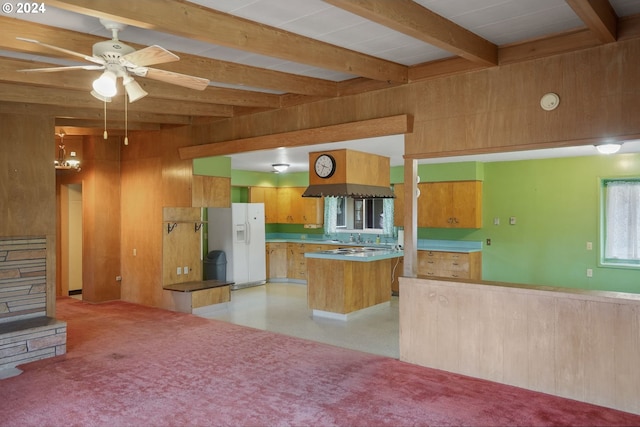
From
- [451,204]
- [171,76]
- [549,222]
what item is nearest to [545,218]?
[549,222]

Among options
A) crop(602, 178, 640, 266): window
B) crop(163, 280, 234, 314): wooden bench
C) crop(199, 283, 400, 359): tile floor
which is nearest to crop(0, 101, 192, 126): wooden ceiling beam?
crop(163, 280, 234, 314): wooden bench

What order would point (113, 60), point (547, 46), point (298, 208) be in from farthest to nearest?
point (298, 208) → point (547, 46) → point (113, 60)

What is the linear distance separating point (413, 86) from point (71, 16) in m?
2.92

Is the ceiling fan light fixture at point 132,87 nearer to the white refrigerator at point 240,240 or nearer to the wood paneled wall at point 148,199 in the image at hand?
the wood paneled wall at point 148,199

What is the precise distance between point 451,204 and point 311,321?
3496 millimetres

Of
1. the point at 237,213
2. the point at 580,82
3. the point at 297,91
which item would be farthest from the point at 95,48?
the point at 237,213

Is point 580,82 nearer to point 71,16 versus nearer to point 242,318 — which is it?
point 71,16

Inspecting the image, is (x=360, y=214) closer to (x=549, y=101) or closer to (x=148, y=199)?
(x=148, y=199)

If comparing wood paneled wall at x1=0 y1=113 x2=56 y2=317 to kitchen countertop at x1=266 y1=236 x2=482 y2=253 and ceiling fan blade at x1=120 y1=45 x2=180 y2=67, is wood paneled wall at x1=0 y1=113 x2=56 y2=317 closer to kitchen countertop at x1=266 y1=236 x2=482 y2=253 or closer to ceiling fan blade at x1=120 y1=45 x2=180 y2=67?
ceiling fan blade at x1=120 y1=45 x2=180 y2=67

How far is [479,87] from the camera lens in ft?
13.4

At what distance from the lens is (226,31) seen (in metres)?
3.13

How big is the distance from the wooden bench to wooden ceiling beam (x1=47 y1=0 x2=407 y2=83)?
163 inches

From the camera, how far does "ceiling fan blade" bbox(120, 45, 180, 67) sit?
2758 millimetres

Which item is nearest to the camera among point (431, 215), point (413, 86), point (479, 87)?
point (479, 87)
